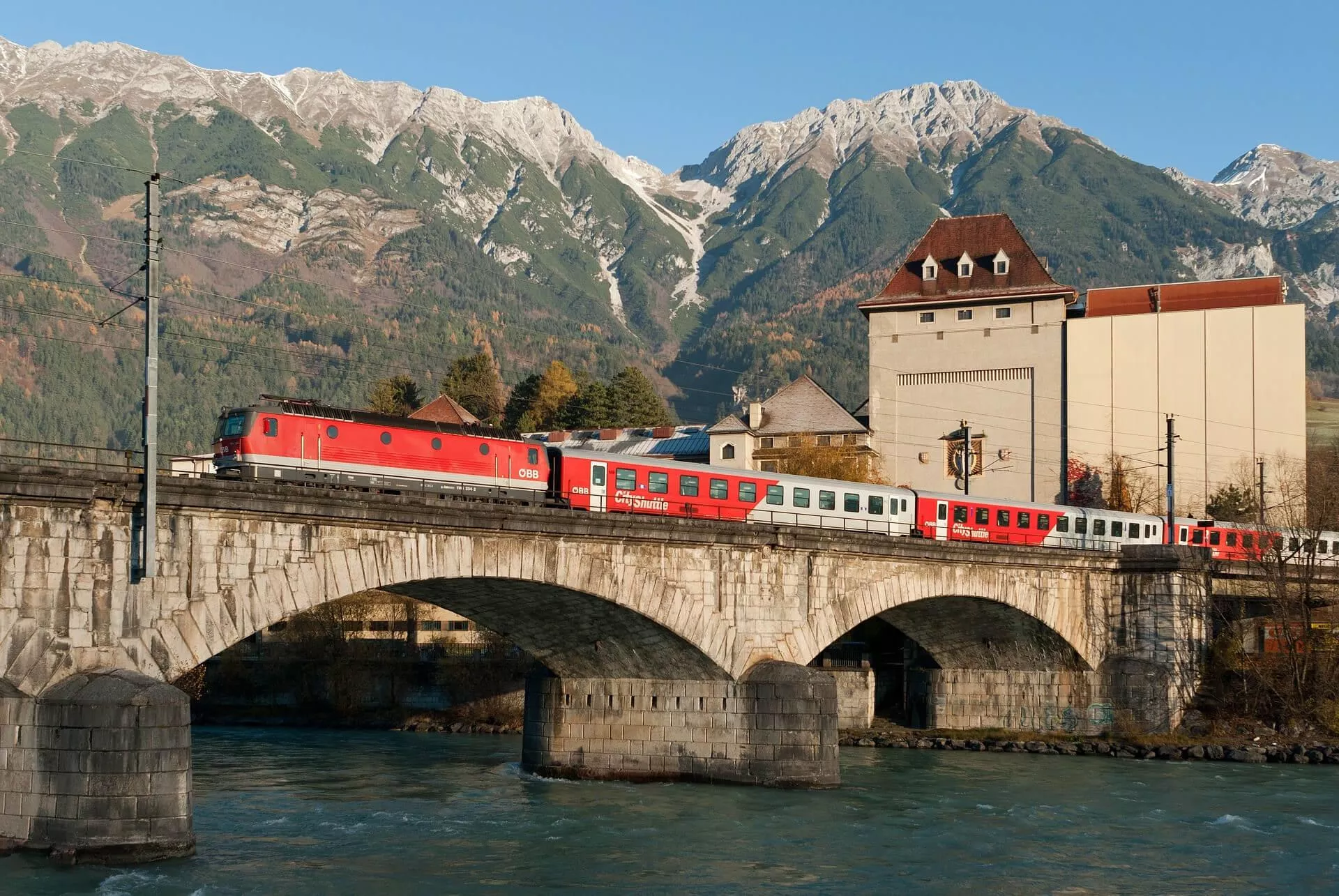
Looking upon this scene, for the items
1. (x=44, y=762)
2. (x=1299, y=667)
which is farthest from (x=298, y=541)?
(x=1299, y=667)

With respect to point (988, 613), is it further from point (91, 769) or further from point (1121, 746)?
point (91, 769)

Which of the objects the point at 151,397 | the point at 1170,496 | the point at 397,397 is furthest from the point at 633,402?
the point at 151,397

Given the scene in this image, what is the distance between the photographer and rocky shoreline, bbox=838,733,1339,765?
198 ft

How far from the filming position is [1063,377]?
10212 centimetres

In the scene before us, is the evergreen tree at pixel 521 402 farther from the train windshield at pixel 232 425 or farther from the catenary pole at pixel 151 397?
the catenary pole at pixel 151 397

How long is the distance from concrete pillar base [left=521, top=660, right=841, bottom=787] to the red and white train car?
7.55 metres

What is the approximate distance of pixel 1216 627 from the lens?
235 ft

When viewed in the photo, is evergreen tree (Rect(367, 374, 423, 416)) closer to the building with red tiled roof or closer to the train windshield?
the building with red tiled roof

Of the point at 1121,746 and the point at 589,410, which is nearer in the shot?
the point at 1121,746

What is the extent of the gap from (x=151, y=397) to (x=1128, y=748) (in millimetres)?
44033

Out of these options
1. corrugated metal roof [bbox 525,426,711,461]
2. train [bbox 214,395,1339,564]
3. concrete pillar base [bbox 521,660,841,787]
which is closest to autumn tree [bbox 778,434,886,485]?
corrugated metal roof [bbox 525,426,711,461]

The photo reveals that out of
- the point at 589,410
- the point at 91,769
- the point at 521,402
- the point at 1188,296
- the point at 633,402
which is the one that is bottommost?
the point at 91,769

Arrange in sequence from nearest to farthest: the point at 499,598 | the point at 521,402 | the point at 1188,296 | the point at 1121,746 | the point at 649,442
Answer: the point at 499,598
the point at 1121,746
the point at 1188,296
the point at 649,442
the point at 521,402

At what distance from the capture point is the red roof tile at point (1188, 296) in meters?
102
